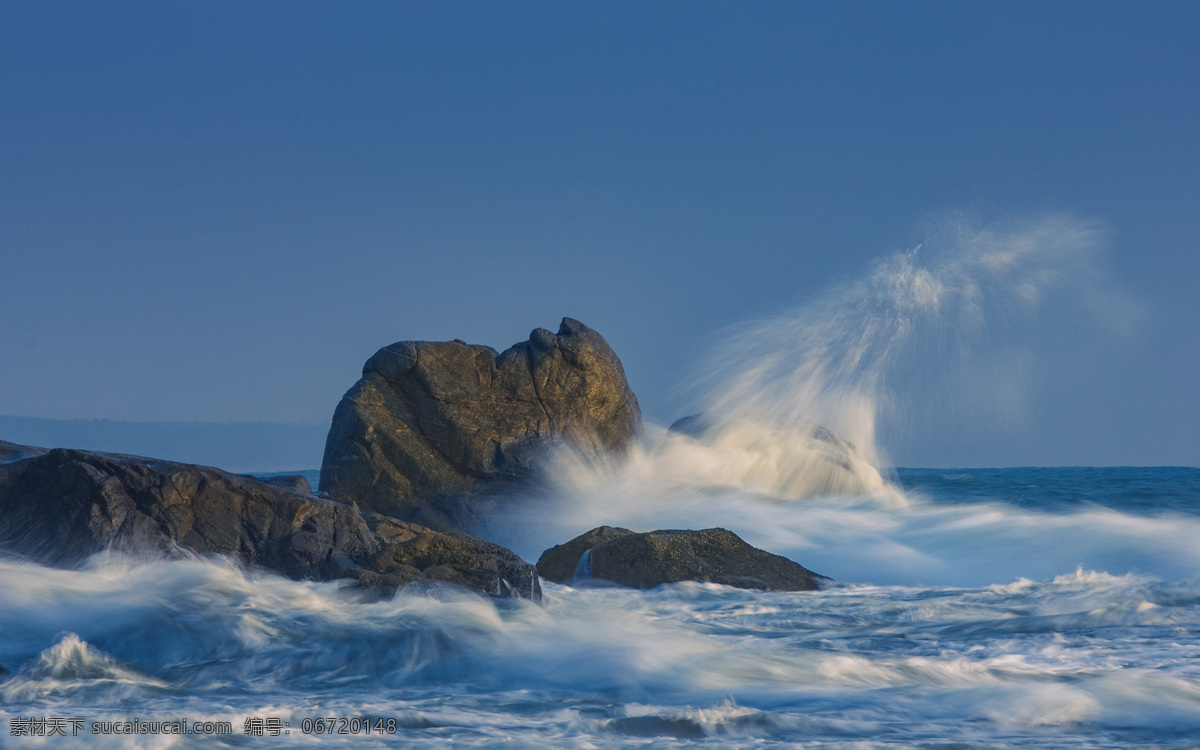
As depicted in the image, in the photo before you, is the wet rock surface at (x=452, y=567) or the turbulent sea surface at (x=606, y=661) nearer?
the turbulent sea surface at (x=606, y=661)

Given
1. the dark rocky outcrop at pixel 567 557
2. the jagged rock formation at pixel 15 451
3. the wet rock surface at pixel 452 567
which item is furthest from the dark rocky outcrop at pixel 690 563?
the jagged rock formation at pixel 15 451

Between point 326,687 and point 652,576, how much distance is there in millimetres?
4976

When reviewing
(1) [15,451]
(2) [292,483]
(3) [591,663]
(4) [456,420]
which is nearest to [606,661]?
(3) [591,663]

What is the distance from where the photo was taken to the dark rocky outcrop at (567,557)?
11562 mm

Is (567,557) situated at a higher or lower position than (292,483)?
lower

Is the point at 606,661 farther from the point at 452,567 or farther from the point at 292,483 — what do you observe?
the point at 292,483

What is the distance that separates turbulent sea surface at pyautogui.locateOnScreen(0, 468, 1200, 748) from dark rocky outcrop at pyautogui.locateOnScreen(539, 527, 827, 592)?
0.39 m

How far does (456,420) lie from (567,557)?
14.7 feet

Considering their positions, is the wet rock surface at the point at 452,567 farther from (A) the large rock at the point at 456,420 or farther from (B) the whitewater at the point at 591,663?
(A) the large rock at the point at 456,420

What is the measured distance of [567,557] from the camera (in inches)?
459

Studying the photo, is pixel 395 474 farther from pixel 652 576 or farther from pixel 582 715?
pixel 582 715

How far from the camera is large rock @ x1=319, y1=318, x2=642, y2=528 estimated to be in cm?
1512

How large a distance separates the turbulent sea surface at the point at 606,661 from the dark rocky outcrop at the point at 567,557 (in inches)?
40.2

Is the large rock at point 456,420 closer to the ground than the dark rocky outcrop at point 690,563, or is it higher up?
higher up
